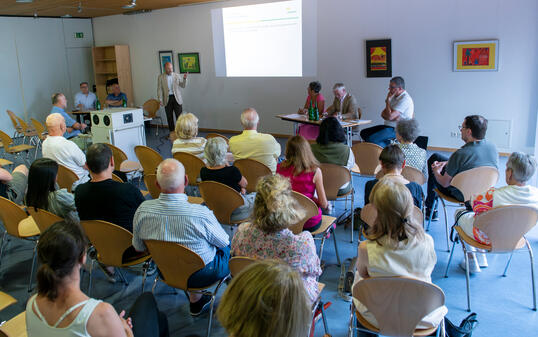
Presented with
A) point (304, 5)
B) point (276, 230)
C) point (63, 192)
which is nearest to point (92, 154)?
point (63, 192)

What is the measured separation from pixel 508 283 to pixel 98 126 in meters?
5.59

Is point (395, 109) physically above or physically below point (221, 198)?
above

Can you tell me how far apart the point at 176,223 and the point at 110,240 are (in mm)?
607

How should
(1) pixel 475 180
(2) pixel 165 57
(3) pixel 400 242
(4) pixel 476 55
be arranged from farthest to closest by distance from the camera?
1. (2) pixel 165 57
2. (4) pixel 476 55
3. (1) pixel 475 180
4. (3) pixel 400 242

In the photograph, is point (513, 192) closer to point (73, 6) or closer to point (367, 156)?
point (367, 156)

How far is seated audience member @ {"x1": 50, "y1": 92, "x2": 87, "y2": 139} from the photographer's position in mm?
7047

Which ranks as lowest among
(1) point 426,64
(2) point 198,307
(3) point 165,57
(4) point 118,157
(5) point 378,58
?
(2) point 198,307

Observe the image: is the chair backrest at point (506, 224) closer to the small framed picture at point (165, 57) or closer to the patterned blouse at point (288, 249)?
the patterned blouse at point (288, 249)

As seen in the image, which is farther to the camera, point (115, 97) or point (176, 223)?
point (115, 97)

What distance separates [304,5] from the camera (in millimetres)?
8422

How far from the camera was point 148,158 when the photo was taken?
4.94 m

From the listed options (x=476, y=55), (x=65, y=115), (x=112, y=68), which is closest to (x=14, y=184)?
(x=65, y=115)

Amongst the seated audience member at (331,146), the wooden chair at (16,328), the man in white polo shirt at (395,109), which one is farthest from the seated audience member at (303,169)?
the man in white polo shirt at (395,109)

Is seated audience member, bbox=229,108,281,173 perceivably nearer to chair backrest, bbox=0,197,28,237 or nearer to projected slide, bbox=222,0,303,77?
A: chair backrest, bbox=0,197,28,237
